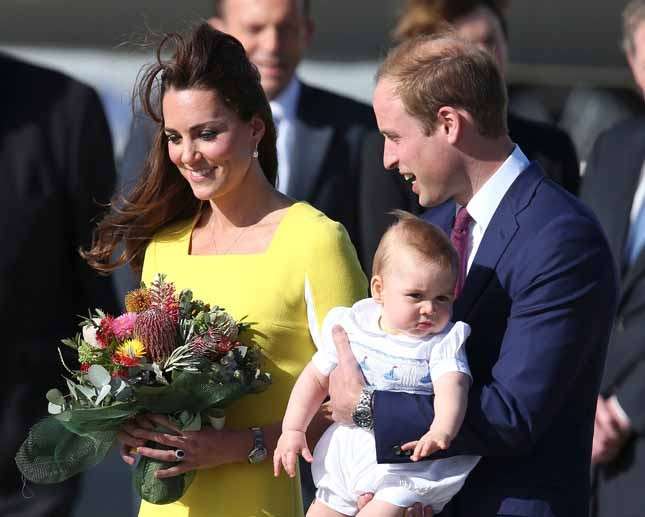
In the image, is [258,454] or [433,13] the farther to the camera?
[433,13]

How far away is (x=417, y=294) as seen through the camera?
3.22m

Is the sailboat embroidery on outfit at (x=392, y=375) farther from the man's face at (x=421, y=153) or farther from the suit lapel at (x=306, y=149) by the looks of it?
the suit lapel at (x=306, y=149)

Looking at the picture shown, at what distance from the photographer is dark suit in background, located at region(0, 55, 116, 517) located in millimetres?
5637

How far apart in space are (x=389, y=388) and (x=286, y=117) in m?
2.75

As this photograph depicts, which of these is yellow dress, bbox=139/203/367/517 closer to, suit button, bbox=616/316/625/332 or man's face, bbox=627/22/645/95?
suit button, bbox=616/316/625/332

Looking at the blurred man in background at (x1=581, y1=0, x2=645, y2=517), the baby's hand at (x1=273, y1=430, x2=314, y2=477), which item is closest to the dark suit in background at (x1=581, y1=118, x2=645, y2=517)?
the blurred man in background at (x1=581, y1=0, x2=645, y2=517)

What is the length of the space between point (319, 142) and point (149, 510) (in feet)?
7.64

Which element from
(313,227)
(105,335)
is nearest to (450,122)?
(313,227)

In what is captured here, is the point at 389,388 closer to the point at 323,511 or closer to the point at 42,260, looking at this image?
the point at 323,511

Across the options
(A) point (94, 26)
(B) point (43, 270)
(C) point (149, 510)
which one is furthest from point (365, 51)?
(C) point (149, 510)

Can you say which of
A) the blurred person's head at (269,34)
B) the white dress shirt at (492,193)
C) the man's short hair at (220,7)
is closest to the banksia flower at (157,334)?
the white dress shirt at (492,193)

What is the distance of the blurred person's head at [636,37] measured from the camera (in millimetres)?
5514

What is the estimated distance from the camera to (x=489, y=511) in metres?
3.27

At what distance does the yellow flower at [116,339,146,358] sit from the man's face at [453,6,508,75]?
2630 millimetres
